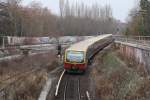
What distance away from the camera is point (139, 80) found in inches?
918

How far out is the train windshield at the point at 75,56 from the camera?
3494cm

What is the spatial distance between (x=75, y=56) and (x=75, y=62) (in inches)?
26.6

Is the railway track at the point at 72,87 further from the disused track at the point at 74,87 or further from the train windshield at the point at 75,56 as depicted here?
the train windshield at the point at 75,56

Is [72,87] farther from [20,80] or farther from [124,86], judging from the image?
[124,86]

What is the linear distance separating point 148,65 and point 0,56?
21698 millimetres

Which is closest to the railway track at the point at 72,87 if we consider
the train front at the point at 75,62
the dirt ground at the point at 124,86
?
the train front at the point at 75,62

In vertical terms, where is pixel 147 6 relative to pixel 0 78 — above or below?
above

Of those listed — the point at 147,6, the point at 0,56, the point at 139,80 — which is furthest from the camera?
the point at 147,6

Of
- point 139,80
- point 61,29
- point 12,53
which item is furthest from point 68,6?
point 139,80

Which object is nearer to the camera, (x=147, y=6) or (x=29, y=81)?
(x=29, y=81)

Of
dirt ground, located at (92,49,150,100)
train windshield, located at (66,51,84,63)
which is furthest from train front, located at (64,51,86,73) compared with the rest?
dirt ground, located at (92,49,150,100)

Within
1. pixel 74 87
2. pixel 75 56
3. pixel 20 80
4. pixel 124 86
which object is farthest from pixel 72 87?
pixel 75 56

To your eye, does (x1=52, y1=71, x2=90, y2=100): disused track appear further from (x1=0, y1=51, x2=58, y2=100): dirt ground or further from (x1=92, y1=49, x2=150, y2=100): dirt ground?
(x1=0, y1=51, x2=58, y2=100): dirt ground

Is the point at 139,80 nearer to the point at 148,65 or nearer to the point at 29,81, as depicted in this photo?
the point at 148,65
